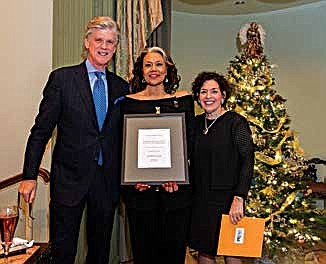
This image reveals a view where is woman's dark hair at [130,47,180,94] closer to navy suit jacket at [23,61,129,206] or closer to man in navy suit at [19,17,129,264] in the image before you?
man in navy suit at [19,17,129,264]

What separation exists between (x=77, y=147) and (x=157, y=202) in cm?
53

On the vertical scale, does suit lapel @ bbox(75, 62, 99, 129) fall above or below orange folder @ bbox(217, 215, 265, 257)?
above

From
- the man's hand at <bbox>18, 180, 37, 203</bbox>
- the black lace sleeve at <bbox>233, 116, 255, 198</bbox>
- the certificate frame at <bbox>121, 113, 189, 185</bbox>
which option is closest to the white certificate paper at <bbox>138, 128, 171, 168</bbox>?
the certificate frame at <bbox>121, 113, 189, 185</bbox>

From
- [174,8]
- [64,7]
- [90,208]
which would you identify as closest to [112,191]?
[90,208]

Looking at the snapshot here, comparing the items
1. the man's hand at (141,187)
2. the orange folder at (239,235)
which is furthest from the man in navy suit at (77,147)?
the orange folder at (239,235)

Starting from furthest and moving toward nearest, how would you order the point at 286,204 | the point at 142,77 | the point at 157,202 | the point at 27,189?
the point at 286,204 < the point at 142,77 < the point at 157,202 < the point at 27,189

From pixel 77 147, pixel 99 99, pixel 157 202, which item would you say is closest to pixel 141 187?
pixel 157 202

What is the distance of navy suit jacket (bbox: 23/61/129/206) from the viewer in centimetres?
205

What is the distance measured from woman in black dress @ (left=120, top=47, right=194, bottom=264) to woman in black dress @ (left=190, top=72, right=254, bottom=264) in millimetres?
97

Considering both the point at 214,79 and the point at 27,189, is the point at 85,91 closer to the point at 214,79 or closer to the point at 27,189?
the point at 27,189

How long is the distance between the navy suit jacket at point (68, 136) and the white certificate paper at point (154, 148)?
0.20 meters

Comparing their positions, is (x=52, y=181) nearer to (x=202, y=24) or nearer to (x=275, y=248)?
(x=275, y=248)

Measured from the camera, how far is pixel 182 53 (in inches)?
253

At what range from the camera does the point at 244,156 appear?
2.31m
